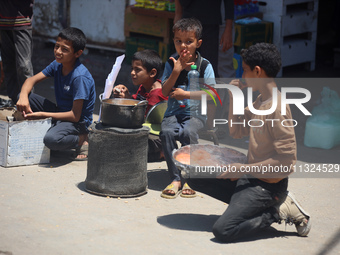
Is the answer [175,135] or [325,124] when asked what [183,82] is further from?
[325,124]

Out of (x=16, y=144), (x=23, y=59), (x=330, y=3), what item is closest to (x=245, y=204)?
(x=16, y=144)

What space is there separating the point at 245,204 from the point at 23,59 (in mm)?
4070

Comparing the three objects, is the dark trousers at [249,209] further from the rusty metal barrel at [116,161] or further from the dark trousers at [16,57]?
the dark trousers at [16,57]

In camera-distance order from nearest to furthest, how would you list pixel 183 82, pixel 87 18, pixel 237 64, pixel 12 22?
pixel 183 82 < pixel 12 22 < pixel 237 64 < pixel 87 18

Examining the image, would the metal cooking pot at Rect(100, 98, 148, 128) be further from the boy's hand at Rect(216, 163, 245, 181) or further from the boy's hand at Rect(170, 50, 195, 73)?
the boy's hand at Rect(216, 163, 245, 181)

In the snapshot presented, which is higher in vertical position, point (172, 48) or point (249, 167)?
point (172, 48)

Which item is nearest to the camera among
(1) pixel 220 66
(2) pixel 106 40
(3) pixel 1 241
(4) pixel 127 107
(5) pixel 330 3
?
(3) pixel 1 241

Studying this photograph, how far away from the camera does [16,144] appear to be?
18.5ft

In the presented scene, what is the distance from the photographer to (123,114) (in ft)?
16.5

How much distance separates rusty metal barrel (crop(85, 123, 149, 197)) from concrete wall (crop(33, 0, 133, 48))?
194 inches

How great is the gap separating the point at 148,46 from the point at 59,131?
A: 379 centimetres

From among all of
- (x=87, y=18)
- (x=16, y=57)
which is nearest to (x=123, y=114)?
(x=16, y=57)

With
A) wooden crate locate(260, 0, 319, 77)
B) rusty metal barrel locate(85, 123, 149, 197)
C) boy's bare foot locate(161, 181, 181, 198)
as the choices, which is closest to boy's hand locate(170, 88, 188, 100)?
rusty metal barrel locate(85, 123, 149, 197)

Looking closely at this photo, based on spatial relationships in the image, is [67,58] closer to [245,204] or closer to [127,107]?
[127,107]
